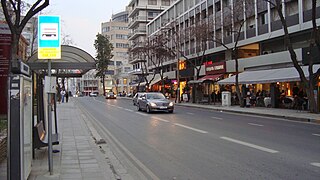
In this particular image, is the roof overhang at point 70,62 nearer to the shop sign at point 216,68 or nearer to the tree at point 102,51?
the shop sign at point 216,68

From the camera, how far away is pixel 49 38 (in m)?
6.87

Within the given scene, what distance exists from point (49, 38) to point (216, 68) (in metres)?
36.1

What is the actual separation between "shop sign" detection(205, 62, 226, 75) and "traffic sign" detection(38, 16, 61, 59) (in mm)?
33999

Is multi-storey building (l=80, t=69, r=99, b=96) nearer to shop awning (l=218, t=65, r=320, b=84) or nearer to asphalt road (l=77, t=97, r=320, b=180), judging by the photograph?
shop awning (l=218, t=65, r=320, b=84)

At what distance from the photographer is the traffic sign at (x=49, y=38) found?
6828 mm

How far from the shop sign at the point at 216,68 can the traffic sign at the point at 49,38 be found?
1339 inches

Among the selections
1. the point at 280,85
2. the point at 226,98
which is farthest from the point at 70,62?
the point at 226,98

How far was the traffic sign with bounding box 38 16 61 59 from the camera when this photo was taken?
6828 millimetres

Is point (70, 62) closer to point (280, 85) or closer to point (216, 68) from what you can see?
point (280, 85)

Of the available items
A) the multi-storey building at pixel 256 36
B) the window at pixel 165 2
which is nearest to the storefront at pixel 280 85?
the multi-storey building at pixel 256 36

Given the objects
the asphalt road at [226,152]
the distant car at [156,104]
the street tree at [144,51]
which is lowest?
the asphalt road at [226,152]

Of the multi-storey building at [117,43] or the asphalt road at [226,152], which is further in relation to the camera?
the multi-storey building at [117,43]

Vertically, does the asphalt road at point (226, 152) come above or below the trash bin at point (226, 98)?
below

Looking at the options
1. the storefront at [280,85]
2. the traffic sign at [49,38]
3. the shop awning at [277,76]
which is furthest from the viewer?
the storefront at [280,85]
